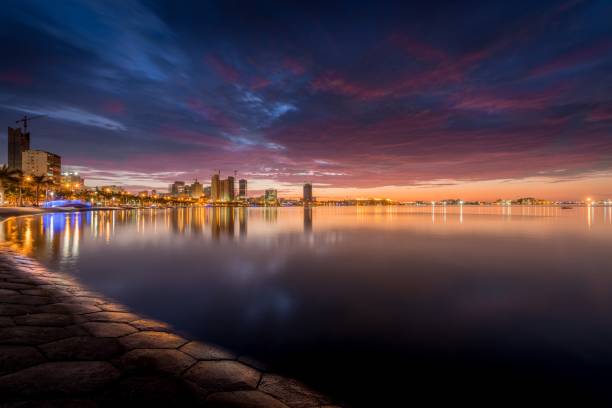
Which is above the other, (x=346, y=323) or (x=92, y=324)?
(x=92, y=324)

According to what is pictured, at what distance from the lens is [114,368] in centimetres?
430

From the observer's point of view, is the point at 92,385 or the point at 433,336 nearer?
the point at 92,385

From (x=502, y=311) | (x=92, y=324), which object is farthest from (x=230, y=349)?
(x=502, y=311)

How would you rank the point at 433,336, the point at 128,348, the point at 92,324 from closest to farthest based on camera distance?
the point at 128,348
the point at 92,324
the point at 433,336

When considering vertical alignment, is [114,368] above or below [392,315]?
above

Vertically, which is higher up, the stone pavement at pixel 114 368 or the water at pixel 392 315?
the stone pavement at pixel 114 368

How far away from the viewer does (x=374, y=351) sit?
22.3 feet

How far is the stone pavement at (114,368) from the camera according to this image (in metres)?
3.66

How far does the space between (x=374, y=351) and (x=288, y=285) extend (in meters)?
5.87

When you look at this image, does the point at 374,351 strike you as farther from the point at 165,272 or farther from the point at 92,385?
the point at 165,272

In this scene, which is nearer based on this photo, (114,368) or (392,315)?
(114,368)

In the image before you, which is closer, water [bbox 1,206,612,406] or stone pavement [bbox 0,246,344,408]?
stone pavement [bbox 0,246,344,408]

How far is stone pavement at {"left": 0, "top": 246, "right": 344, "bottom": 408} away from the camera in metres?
3.66

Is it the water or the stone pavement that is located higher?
the stone pavement
